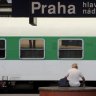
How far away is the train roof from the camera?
20.5m

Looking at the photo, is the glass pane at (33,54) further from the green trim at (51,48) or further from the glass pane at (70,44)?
the glass pane at (70,44)

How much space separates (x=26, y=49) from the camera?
2036cm

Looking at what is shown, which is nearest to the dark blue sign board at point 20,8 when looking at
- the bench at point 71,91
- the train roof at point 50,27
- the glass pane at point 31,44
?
the bench at point 71,91

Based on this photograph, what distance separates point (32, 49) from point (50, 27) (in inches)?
50.8

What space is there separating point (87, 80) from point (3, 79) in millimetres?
3542

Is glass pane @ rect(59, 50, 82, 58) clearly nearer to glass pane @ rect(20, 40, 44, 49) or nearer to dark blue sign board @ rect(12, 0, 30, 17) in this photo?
glass pane @ rect(20, 40, 44, 49)

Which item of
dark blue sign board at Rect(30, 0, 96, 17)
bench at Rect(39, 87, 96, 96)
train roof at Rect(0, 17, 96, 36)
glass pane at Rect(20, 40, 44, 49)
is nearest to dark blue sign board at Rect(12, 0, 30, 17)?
dark blue sign board at Rect(30, 0, 96, 17)

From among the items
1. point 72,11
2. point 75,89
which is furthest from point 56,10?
point 75,89

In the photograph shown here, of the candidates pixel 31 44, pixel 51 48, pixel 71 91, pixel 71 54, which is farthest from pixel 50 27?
pixel 71 91

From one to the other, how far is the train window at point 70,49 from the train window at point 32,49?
85 centimetres

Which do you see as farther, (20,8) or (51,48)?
(51,48)

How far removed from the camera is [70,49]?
20250 mm

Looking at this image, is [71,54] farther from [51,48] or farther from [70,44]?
[51,48]

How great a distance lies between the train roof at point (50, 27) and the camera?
20.5 m
